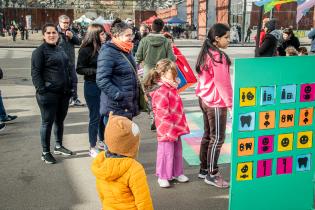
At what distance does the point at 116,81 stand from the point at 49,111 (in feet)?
3.60

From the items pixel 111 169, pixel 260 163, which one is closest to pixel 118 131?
pixel 111 169

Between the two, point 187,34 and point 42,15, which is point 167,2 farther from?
point 187,34

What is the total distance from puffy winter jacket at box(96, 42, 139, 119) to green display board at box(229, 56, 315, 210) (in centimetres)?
163

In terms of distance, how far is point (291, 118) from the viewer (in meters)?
3.09

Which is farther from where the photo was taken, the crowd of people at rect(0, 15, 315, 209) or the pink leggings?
the pink leggings

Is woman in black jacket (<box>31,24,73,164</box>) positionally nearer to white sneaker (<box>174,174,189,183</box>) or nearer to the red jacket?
the red jacket

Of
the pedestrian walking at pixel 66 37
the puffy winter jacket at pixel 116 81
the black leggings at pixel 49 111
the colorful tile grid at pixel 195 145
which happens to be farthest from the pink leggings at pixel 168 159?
the pedestrian walking at pixel 66 37

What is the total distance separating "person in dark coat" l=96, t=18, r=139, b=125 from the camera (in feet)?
13.5

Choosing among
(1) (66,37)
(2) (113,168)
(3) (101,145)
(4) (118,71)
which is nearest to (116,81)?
(4) (118,71)

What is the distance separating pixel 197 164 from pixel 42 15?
54.3 meters

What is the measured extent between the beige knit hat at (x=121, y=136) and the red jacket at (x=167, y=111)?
1722mm

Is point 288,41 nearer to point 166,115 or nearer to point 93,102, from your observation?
point 93,102

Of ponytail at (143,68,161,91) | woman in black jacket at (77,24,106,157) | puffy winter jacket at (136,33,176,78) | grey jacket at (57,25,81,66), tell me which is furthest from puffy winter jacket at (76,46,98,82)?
grey jacket at (57,25,81,66)

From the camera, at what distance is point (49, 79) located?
469cm
